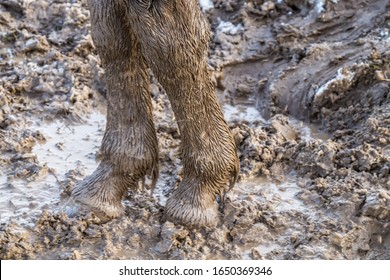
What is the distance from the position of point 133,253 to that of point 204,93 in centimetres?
77

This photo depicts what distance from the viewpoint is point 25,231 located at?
3.72m

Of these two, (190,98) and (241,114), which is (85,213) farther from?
(241,114)

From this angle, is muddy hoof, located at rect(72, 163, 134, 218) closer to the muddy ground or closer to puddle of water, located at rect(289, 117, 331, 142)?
the muddy ground

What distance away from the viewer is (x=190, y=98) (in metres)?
3.42

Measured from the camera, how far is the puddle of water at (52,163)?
13.0ft

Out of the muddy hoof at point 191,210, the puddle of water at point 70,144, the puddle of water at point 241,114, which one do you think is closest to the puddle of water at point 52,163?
the puddle of water at point 70,144

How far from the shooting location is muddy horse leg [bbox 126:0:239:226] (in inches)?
128

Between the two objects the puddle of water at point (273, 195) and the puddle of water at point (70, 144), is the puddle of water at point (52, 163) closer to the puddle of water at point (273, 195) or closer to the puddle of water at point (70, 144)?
the puddle of water at point (70, 144)

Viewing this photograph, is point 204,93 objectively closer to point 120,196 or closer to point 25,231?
point 120,196

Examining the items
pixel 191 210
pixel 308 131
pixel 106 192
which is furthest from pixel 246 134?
pixel 106 192

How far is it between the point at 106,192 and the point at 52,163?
69 cm

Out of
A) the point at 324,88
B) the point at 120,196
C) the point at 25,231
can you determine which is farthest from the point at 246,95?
the point at 25,231

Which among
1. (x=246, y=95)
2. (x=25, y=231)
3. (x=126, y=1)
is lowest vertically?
(x=25, y=231)
